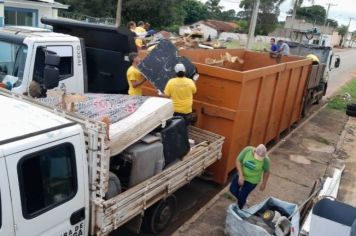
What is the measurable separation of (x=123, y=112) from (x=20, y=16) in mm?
19791

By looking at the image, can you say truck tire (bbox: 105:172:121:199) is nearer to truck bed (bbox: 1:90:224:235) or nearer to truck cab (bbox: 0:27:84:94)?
truck bed (bbox: 1:90:224:235)

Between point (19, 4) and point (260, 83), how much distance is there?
17659mm

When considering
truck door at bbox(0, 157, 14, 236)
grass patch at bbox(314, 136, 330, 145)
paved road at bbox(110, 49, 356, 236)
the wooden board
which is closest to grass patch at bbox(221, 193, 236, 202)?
paved road at bbox(110, 49, 356, 236)

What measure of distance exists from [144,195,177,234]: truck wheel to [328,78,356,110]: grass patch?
11.6 meters

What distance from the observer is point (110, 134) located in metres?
3.95

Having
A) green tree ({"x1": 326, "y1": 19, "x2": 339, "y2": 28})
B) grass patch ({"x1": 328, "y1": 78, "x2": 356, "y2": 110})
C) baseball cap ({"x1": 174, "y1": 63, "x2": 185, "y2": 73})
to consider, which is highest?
green tree ({"x1": 326, "y1": 19, "x2": 339, "y2": 28})

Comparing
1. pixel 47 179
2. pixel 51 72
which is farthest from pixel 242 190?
pixel 47 179

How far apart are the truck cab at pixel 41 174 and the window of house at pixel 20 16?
19431 mm

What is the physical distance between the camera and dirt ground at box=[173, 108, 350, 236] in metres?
5.86

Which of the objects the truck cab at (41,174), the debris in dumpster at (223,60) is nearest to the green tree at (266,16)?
the debris in dumpster at (223,60)

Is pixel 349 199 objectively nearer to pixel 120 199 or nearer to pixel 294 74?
pixel 294 74

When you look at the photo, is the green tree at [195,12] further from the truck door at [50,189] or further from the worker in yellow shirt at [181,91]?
the truck door at [50,189]

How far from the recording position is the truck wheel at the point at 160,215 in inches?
198

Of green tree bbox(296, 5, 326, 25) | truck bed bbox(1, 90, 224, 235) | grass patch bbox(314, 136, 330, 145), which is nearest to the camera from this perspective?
truck bed bbox(1, 90, 224, 235)
